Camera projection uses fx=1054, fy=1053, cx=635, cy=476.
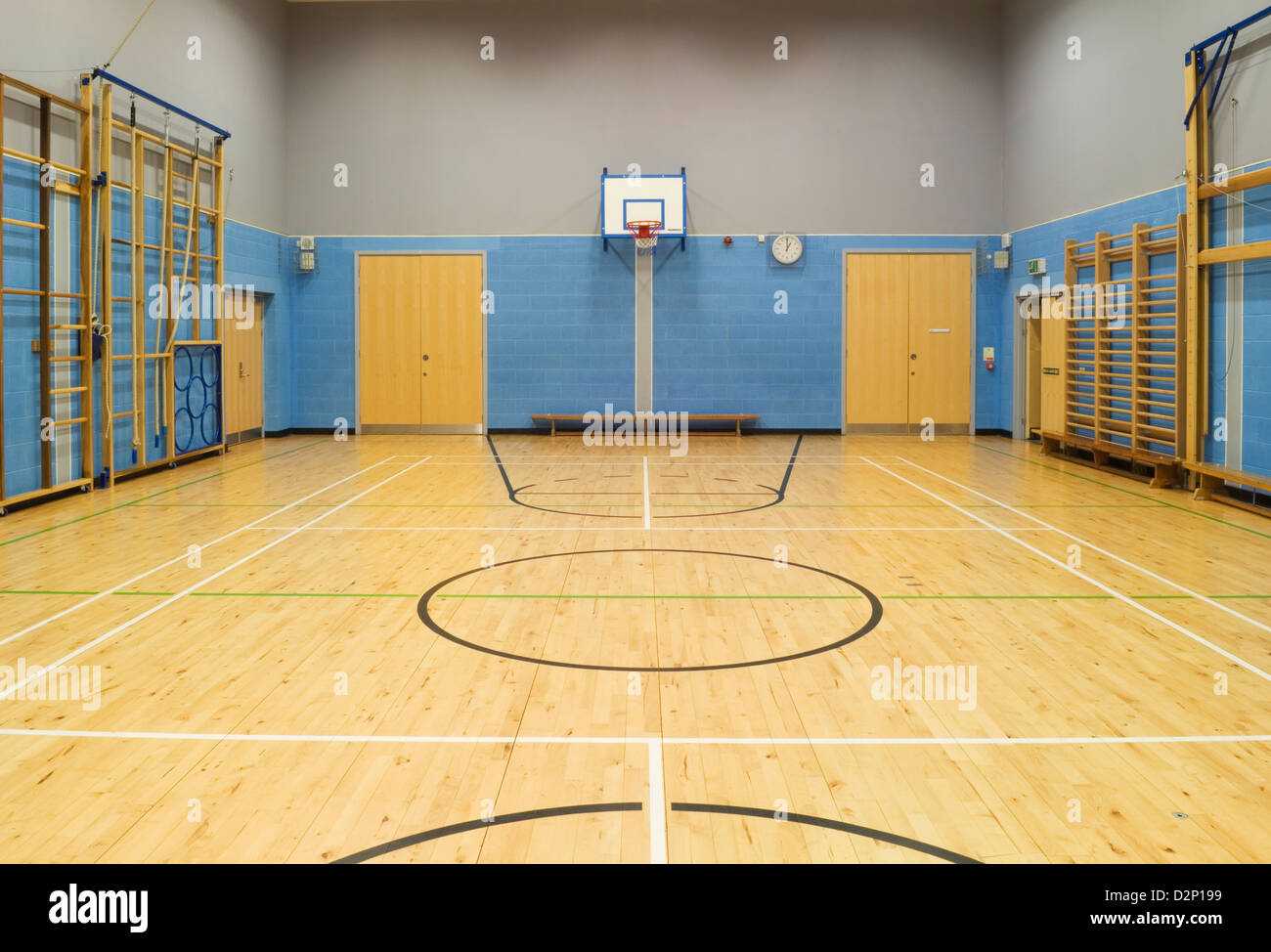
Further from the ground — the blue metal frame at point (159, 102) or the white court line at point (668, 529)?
the blue metal frame at point (159, 102)

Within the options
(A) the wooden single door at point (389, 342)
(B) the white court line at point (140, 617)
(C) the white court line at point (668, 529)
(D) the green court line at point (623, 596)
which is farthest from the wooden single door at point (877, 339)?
(D) the green court line at point (623, 596)

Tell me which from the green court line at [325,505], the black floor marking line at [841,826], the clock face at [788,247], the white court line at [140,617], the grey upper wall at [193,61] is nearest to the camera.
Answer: the black floor marking line at [841,826]

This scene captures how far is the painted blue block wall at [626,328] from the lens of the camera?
15039 mm

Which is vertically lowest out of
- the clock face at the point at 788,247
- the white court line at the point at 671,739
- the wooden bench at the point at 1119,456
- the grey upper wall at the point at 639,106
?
the white court line at the point at 671,739

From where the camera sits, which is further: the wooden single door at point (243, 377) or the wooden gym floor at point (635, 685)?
the wooden single door at point (243, 377)

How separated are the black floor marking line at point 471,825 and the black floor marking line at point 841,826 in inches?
7.4

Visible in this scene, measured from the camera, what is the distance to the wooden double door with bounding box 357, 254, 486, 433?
1507cm

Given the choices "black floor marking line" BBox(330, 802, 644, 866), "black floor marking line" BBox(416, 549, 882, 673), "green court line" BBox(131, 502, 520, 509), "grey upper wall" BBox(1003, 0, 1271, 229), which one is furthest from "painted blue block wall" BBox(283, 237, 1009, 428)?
"black floor marking line" BBox(330, 802, 644, 866)

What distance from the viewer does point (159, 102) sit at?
1037cm

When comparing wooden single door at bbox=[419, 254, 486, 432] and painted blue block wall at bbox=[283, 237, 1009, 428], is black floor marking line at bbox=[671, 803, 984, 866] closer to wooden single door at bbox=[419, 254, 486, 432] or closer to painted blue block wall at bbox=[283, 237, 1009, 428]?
painted blue block wall at bbox=[283, 237, 1009, 428]

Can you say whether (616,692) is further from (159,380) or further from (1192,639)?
(159,380)

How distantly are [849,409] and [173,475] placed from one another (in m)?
9.12

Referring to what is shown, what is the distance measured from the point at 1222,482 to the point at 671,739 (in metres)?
7.44

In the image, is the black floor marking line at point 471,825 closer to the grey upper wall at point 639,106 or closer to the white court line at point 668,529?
the white court line at point 668,529
